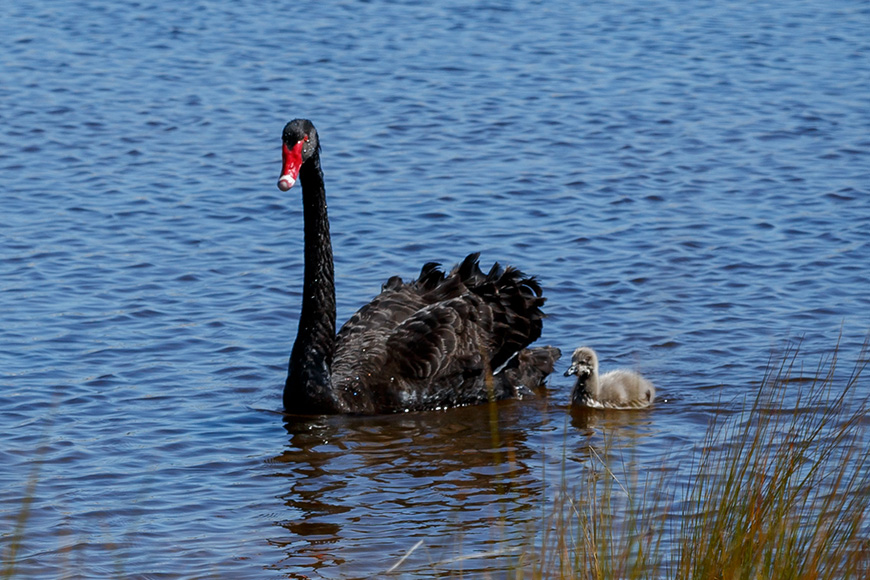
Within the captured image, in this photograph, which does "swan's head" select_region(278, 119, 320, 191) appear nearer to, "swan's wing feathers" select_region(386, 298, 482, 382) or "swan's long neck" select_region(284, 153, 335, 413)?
"swan's long neck" select_region(284, 153, 335, 413)

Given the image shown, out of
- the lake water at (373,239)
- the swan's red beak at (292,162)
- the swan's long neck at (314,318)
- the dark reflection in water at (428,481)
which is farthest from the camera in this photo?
the swan's long neck at (314,318)

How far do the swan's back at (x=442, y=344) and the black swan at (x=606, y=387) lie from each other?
1.34 ft

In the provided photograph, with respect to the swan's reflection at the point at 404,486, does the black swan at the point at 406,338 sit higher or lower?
higher

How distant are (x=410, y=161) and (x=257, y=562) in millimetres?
6131

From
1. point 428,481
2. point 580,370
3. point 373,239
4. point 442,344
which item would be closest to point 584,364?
point 580,370

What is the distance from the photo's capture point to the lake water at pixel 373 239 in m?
5.40

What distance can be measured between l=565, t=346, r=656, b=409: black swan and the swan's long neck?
1.20 metres

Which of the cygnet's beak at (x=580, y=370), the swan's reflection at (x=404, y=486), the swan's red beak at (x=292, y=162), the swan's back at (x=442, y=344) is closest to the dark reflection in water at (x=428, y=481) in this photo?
the swan's reflection at (x=404, y=486)

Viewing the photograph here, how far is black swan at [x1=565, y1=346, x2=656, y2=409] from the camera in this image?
6496 millimetres

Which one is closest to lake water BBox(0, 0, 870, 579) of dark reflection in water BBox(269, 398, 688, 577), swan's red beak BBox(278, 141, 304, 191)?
dark reflection in water BBox(269, 398, 688, 577)

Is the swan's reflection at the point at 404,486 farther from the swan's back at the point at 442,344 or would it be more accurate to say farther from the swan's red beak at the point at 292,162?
the swan's red beak at the point at 292,162

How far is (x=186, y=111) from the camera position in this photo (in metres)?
11.9

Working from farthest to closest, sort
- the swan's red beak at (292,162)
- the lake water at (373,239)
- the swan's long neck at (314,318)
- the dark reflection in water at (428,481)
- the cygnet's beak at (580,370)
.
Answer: the cygnet's beak at (580,370), the swan's long neck at (314,318), the swan's red beak at (292,162), the lake water at (373,239), the dark reflection in water at (428,481)

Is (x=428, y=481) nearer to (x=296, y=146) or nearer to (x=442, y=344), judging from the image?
(x=442, y=344)
